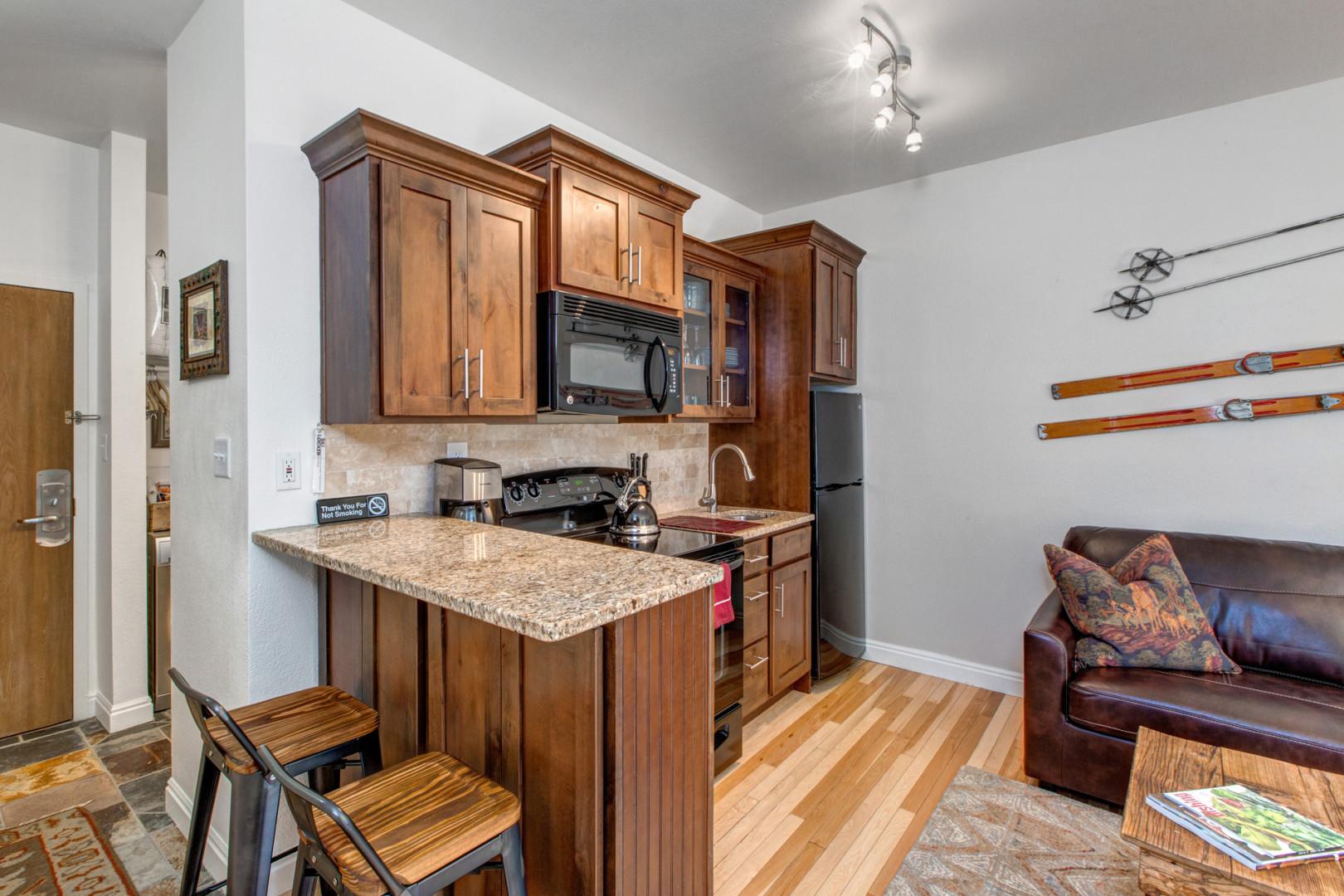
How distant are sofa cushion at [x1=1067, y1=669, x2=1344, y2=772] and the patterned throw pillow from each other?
1.9 inches

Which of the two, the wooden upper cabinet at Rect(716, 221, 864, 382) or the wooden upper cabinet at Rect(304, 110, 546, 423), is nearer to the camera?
the wooden upper cabinet at Rect(304, 110, 546, 423)

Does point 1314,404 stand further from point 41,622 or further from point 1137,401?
point 41,622

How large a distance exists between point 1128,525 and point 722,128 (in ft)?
8.62

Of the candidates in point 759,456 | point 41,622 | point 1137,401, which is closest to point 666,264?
point 759,456

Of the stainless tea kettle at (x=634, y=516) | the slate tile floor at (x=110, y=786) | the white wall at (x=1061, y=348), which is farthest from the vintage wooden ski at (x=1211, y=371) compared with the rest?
the slate tile floor at (x=110, y=786)

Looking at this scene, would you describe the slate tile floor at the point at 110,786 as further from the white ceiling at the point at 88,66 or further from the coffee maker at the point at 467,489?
the white ceiling at the point at 88,66

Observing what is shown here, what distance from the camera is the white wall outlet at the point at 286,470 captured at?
1.87 m

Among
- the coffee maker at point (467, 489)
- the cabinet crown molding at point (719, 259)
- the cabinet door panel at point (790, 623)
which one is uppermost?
the cabinet crown molding at point (719, 259)

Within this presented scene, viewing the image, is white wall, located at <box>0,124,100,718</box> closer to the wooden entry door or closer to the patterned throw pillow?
the wooden entry door

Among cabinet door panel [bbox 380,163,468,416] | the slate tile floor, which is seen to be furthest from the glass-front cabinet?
the slate tile floor

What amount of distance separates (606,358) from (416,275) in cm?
74

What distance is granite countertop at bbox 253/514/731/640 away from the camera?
3.53 ft

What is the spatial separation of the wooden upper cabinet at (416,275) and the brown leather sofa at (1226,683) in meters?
2.18

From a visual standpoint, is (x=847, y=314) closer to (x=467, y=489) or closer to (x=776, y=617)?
(x=776, y=617)
